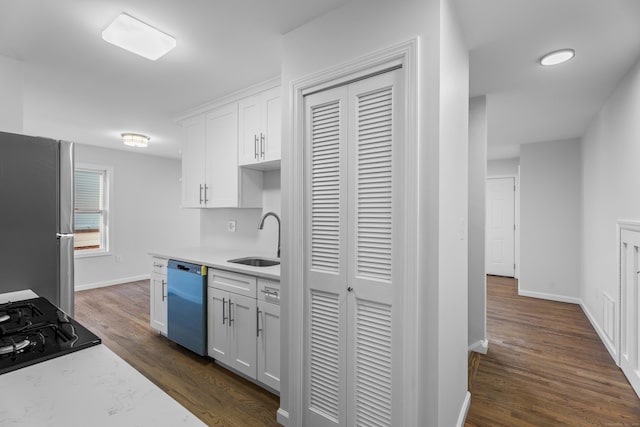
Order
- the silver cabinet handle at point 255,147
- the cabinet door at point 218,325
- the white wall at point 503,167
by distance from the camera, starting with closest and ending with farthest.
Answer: the cabinet door at point 218,325
the silver cabinet handle at point 255,147
the white wall at point 503,167

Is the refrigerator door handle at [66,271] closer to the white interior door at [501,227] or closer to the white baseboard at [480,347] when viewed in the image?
the white baseboard at [480,347]

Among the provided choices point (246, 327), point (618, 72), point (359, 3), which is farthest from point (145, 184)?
point (618, 72)

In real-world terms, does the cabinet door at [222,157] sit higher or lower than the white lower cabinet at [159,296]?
higher

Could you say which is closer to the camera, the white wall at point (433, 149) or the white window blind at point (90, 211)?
the white wall at point (433, 149)

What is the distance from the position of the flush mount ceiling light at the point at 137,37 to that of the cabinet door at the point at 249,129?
33.0 inches

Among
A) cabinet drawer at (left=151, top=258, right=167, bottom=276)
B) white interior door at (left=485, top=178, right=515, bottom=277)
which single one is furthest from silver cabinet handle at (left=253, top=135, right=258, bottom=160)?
white interior door at (left=485, top=178, right=515, bottom=277)

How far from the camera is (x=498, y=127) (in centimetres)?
405

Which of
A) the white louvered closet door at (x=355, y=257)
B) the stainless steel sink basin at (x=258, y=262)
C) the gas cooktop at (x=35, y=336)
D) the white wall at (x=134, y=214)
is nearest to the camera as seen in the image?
the gas cooktop at (x=35, y=336)

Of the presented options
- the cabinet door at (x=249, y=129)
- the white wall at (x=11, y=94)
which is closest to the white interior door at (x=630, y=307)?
the cabinet door at (x=249, y=129)

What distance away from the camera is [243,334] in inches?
93.7

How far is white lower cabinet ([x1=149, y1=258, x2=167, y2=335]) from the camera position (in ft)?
10.2

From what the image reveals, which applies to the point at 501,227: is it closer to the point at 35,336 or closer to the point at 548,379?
the point at 548,379

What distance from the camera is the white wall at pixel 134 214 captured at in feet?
17.5

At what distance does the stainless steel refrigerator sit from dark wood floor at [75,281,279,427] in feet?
3.40
